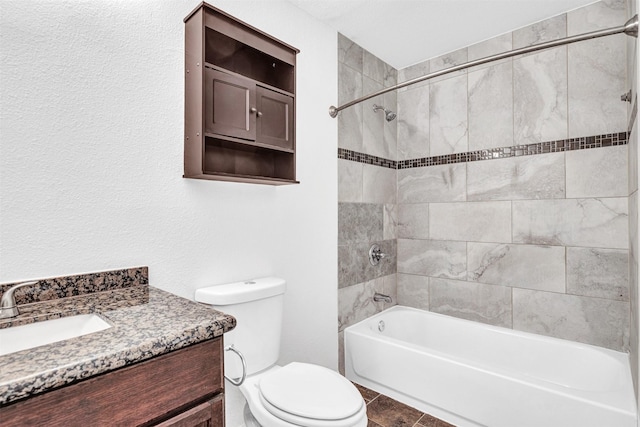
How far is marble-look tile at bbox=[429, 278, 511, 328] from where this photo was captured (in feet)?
7.79

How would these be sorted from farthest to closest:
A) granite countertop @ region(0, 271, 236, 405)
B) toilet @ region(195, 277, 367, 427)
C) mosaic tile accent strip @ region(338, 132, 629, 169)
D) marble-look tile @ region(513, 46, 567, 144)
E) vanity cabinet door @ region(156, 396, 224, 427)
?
marble-look tile @ region(513, 46, 567, 144) → mosaic tile accent strip @ region(338, 132, 629, 169) → toilet @ region(195, 277, 367, 427) → vanity cabinet door @ region(156, 396, 224, 427) → granite countertop @ region(0, 271, 236, 405)

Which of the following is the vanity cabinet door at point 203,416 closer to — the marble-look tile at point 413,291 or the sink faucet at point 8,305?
the sink faucet at point 8,305

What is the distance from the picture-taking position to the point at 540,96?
222cm

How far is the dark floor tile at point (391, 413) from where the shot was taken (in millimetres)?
1932

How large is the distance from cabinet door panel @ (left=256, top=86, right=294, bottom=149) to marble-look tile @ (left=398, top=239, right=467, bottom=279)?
4.97 ft

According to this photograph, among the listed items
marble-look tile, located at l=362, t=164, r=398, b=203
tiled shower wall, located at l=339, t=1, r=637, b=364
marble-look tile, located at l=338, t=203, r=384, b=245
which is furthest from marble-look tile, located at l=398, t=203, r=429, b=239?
marble-look tile, located at l=338, t=203, r=384, b=245

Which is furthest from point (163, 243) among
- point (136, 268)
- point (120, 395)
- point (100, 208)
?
point (120, 395)

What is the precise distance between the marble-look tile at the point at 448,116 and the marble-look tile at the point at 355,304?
1192mm

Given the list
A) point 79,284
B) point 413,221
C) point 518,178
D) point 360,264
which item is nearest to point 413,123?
point 413,221

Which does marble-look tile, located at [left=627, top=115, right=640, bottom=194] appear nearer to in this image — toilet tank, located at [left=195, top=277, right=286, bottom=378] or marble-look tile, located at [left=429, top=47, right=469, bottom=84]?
marble-look tile, located at [left=429, top=47, right=469, bottom=84]

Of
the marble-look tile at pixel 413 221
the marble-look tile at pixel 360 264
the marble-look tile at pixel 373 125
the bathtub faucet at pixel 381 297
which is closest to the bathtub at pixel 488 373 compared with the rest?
the bathtub faucet at pixel 381 297

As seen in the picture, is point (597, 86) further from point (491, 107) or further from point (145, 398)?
point (145, 398)

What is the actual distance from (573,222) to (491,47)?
1336mm

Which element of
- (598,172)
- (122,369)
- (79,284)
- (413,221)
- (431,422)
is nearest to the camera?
(122,369)
